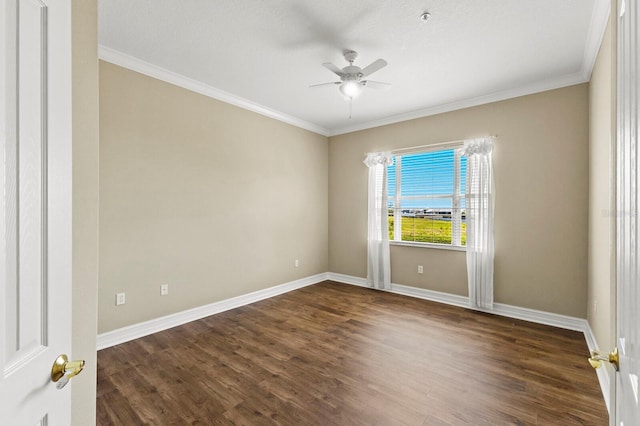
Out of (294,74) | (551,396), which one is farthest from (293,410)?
(294,74)

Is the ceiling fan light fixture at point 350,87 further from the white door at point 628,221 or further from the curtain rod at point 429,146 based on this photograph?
the white door at point 628,221

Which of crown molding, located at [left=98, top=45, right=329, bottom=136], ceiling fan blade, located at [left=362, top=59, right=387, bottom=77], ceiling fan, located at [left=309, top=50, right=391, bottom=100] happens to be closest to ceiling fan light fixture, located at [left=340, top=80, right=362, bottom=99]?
ceiling fan, located at [left=309, top=50, right=391, bottom=100]

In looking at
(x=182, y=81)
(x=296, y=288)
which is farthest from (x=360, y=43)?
(x=296, y=288)

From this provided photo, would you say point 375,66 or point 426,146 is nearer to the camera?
point 375,66

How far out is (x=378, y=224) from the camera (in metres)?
4.85

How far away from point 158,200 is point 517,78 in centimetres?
438

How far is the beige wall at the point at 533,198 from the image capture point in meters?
3.25

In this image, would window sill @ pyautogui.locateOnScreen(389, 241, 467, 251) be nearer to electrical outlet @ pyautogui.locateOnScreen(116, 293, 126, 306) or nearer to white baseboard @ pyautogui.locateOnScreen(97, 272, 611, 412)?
white baseboard @ pyautogui.locateOnScreen(97, 272, 611, 412)

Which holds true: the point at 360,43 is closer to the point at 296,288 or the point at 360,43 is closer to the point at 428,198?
the point at 428,198

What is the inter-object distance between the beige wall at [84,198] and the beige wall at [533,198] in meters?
4.16

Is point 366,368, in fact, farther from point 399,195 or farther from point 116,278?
point 399,195

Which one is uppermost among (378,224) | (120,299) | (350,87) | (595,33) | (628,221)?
(595,33)
